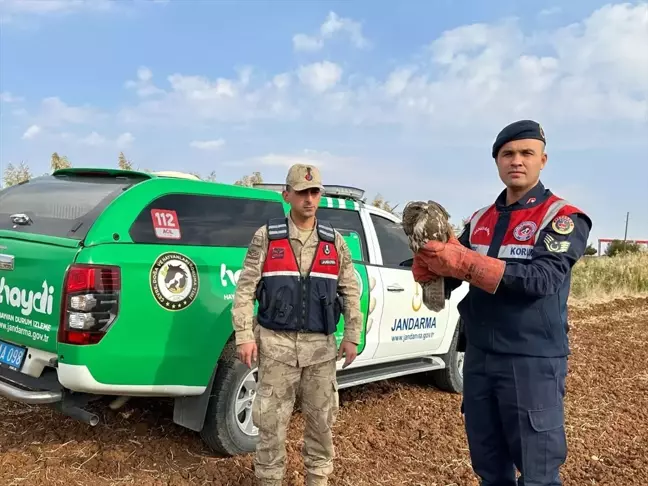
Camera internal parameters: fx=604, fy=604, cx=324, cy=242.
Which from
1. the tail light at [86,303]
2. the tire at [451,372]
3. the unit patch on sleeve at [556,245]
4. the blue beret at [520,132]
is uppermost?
the blue beret at [520,132]

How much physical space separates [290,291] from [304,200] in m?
0.47

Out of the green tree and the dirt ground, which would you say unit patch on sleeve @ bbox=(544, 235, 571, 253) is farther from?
the green tree

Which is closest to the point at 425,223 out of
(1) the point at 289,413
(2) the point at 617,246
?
(1) the point at 289,413

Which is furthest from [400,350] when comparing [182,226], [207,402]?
[182,226]

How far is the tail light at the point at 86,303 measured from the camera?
3.07m

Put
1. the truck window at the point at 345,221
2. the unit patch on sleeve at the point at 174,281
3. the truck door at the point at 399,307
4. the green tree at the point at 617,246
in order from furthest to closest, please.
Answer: the green tree at the point at 617,246 < the truck door at the point at 399,307 < the truck window at the point at 345,221 < the unit patch on sleeve at the point at 174,281

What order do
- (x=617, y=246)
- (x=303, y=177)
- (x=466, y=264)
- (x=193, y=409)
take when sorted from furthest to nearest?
(x=617, y=246), (x=193, y=409), (x=303, y=177), (x=466, y=264)

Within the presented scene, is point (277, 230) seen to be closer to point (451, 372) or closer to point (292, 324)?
point (292, 324)

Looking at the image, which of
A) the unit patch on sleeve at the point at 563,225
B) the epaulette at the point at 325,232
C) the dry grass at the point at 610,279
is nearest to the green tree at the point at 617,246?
the dry grass at the point at 610,279

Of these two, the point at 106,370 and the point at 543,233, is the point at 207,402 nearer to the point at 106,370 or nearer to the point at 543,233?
the point at 106,370

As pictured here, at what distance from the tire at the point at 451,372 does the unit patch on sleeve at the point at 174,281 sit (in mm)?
2934

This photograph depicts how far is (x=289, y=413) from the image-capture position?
3.16 meters

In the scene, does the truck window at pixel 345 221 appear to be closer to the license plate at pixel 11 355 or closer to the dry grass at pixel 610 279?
the license plate at pixel 11 355

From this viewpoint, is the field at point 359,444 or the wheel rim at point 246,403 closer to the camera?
the field at point 359,444
